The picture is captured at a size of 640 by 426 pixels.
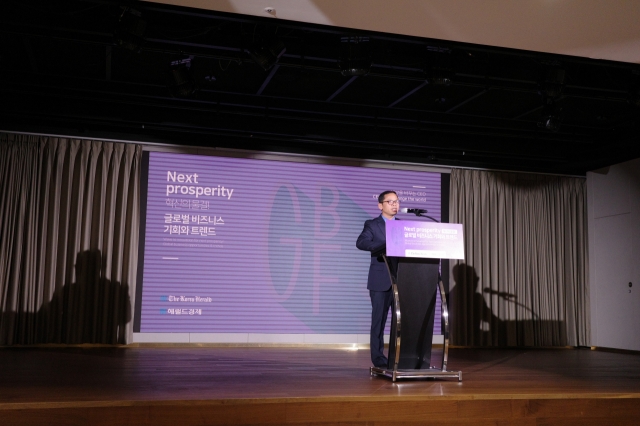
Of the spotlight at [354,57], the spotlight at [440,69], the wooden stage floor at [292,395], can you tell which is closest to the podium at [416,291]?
the wooden stage floor at [292,395]

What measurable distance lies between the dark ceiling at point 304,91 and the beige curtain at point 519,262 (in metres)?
0.44

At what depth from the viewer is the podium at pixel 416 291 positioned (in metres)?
4.65

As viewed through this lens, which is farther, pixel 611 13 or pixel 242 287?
pixel 242 287

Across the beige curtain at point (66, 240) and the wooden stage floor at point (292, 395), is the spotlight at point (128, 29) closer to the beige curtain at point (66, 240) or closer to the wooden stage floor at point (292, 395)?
the wooden stage floor at point (292, 395)

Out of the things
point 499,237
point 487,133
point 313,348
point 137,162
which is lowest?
point 313,348

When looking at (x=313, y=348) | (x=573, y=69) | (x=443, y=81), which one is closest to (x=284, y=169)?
(x=313, y=348)

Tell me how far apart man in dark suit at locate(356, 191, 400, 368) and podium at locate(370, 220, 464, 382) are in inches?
8.6

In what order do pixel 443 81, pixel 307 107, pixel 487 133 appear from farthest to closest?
pixel 487 133, pixel 307 107, pixel 443 81

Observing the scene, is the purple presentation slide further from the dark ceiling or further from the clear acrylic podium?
the clear acrylic podium

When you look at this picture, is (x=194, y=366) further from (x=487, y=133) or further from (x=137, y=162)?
(x=487, y=133)

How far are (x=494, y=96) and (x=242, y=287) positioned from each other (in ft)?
14.0

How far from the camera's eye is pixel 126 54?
6.49 metres

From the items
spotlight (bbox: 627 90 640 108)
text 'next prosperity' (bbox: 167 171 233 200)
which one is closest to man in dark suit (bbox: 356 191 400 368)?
spotlight (bbox: 627 90 640 108)

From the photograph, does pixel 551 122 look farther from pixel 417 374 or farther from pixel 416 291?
pixel 417 374
